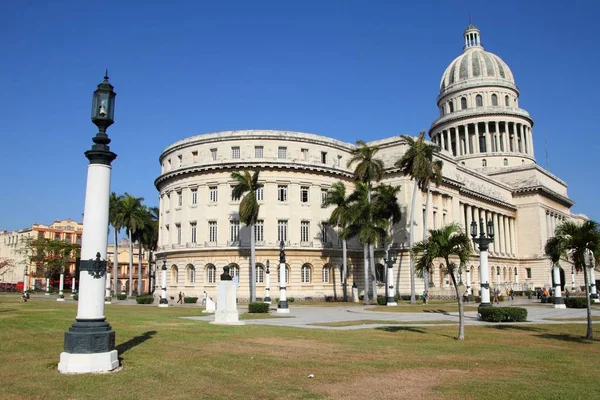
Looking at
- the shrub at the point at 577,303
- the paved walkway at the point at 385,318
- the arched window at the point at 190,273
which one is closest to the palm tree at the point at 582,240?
the paved walkway at the point at 385,318

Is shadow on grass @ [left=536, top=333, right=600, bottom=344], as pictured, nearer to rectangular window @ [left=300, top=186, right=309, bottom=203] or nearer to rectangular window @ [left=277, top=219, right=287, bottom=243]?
rectangular window @ [left=277, top=219, right=287, bottom=243]

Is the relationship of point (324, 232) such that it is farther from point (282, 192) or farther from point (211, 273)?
point (211, 273)

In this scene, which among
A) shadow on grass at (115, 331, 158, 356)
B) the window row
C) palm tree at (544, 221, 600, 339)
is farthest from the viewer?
the window row

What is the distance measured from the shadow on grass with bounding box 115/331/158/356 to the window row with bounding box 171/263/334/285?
3850cm

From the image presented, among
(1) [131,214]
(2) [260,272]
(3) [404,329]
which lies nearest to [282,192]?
(2) [260,272]

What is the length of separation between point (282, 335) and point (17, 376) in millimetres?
10546

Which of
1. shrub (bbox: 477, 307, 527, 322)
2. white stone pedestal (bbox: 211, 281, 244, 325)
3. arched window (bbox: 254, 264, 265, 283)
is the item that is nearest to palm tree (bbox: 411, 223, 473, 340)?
shrub (bbox: 477, 307, 527, 322)

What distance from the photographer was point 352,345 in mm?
16719

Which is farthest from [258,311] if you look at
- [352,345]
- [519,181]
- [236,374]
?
[519,181]

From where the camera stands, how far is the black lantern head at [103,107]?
12.7 meters

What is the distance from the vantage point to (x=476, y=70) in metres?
106

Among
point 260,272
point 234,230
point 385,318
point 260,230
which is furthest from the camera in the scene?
point 260,230

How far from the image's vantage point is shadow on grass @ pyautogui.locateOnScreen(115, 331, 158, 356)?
14577 mm

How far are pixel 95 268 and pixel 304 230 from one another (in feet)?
162
